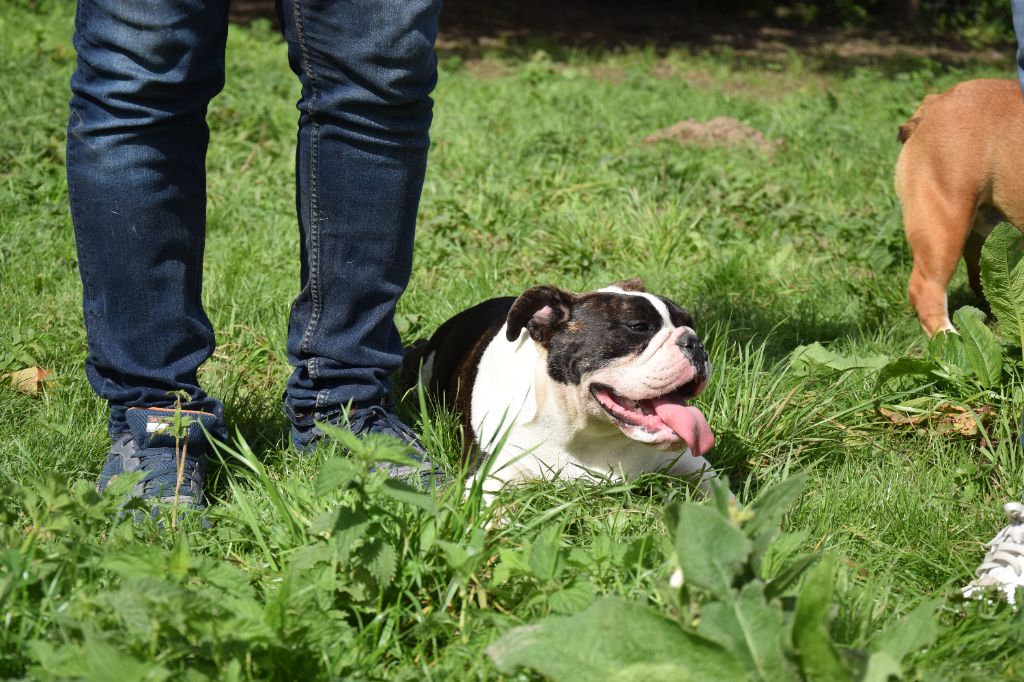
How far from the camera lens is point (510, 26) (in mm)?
12445

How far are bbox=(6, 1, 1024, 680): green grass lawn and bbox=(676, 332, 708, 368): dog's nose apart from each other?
0.34 meters

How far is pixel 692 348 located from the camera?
8.73 feet

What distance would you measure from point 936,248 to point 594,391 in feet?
6.77

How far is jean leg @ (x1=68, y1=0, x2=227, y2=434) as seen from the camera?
2.27 m

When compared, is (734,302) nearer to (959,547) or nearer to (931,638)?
(959,547)

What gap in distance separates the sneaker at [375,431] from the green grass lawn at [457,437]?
8 centimetres

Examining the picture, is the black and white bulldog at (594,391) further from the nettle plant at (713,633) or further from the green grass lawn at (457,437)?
the nettle plant at (713,633)

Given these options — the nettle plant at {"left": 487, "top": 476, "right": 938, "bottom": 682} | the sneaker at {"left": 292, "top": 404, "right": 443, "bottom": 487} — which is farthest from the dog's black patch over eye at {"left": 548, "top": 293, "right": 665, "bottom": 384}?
the nettle plant at {"left": 487, "top": 476, "right": 938, "bottom": 682}

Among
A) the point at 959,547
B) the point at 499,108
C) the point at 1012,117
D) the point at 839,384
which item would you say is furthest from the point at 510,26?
the point at 959,547

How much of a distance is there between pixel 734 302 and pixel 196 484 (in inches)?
87.9

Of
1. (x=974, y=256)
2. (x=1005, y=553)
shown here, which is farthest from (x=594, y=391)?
(x=974, y=256)

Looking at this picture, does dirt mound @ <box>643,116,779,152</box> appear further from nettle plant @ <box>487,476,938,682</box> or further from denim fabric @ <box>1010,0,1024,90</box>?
nettle plant @ <box>487,476,938,682</box>

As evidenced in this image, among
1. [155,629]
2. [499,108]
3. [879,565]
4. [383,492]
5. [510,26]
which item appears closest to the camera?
[155,629]

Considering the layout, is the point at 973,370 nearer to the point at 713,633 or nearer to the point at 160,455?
the point at 713,633
